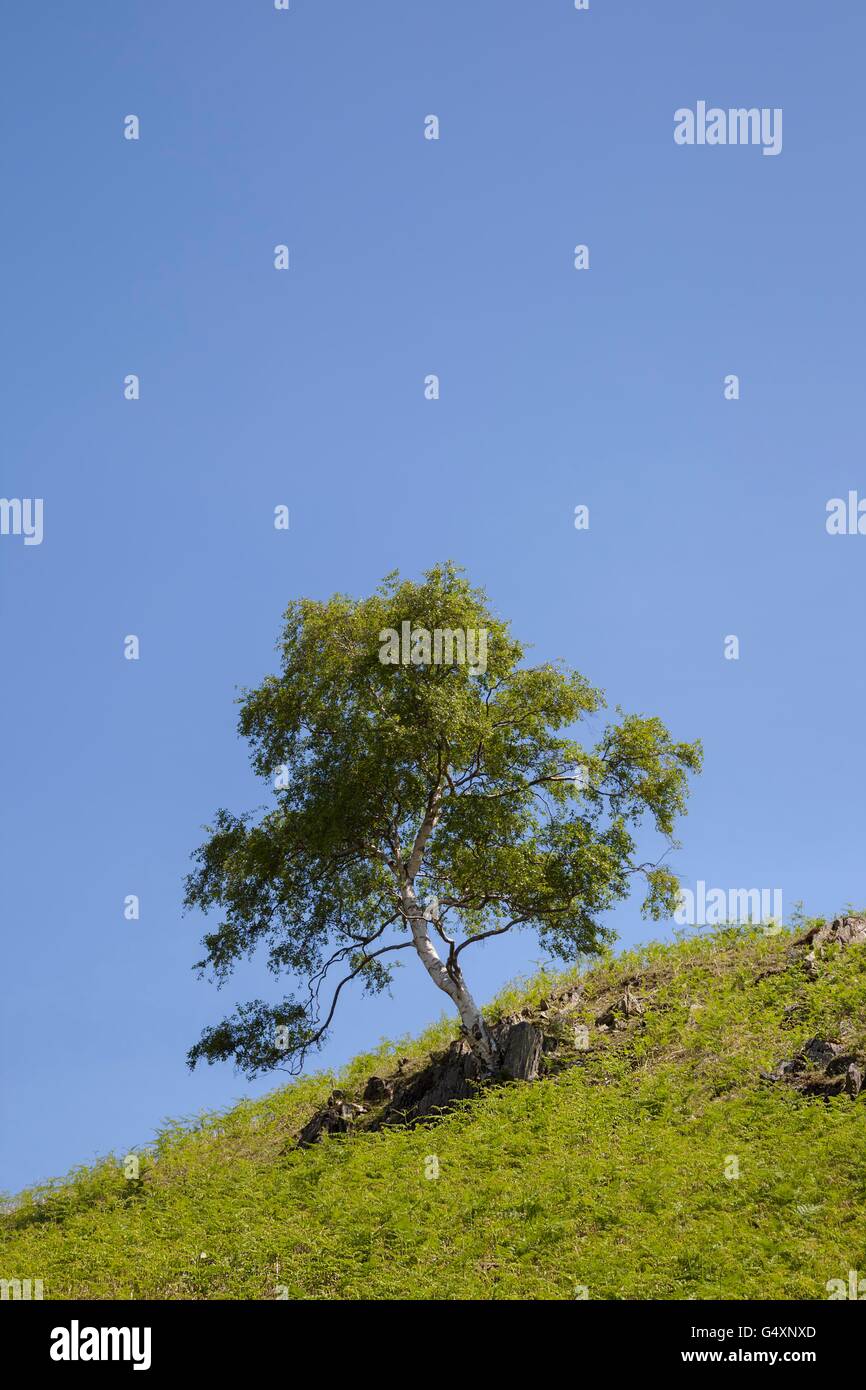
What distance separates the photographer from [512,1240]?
17.9 m

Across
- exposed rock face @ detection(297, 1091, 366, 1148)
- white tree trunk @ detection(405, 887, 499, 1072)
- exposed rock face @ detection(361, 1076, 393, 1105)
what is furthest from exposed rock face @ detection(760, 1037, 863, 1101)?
exposed rock face @ detection(297, 1091, 366, 1148)

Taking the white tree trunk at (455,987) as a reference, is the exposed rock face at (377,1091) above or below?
below

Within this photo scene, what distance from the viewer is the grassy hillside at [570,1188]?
16.6 m

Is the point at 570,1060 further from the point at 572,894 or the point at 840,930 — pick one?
the point at 840,930

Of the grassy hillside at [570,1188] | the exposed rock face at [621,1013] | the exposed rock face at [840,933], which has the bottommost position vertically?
the grassy hillside at [570,1188]

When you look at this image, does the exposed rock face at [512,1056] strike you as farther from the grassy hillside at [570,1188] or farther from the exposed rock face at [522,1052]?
the grassy hillside at [570,1188]

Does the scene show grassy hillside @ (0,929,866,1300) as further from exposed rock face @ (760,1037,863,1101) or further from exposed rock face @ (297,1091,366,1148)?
exposed rock face @ (297,1091,366,1148)

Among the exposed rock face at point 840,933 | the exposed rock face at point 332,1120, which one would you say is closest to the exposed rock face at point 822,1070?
the exposed rock face at point 840,933

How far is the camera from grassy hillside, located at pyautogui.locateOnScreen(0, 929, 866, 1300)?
16594mm

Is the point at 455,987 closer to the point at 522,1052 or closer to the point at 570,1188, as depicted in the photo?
Answer: the point at 522,1052

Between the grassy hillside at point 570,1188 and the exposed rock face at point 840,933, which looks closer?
the grassy hillside at point 570,1188

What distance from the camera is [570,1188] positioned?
62.9ft

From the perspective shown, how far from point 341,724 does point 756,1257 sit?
15497 mm
